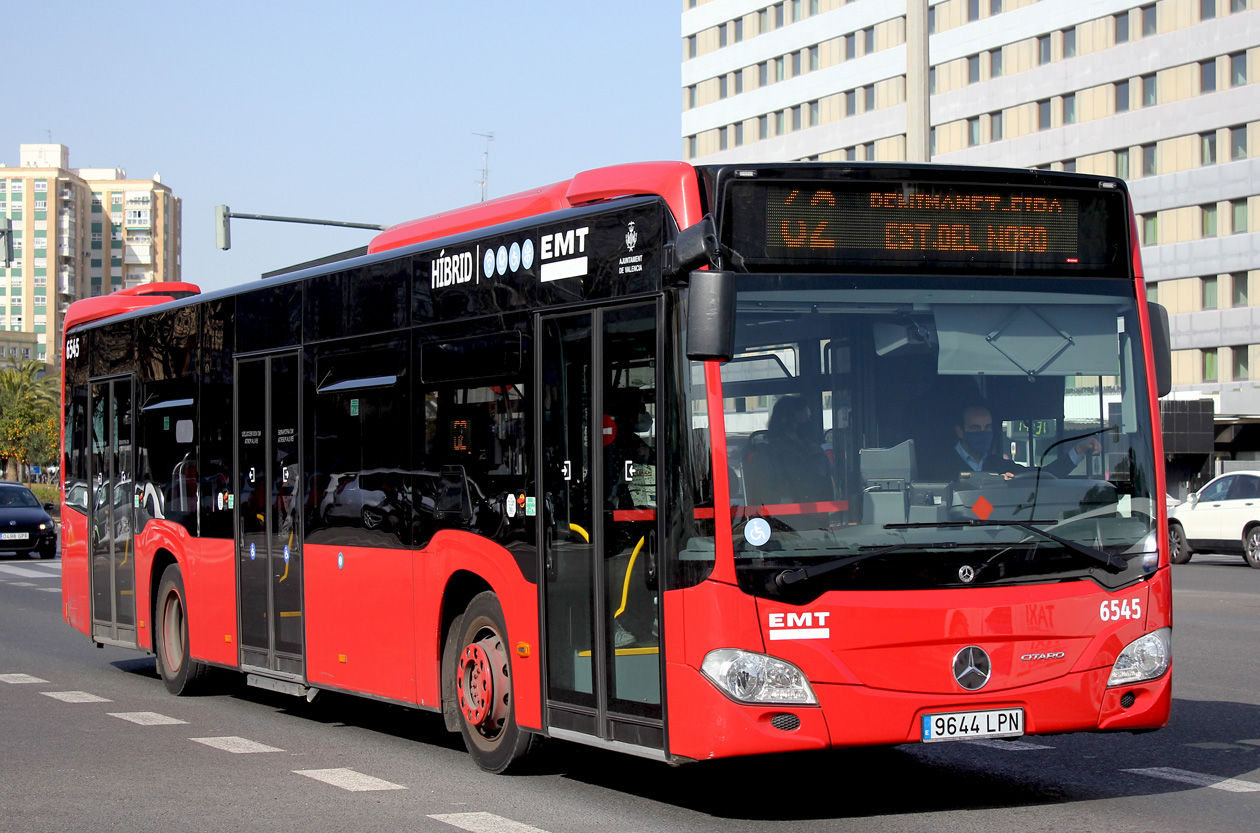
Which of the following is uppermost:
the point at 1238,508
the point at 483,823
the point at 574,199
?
the point at 574,199

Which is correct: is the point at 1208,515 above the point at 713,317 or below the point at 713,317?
below

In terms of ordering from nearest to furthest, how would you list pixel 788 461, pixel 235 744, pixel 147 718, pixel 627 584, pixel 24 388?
pixel 788 461
pixel 627 584
pixel 235 744
pixel 147 718
pixel 24 388

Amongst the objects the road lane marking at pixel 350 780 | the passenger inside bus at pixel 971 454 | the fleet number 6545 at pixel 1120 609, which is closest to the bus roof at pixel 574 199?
the passenger inside bus at pixel 971 454

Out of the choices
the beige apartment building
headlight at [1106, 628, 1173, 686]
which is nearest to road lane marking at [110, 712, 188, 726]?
headlight at [1106, 628, 1173, 686]

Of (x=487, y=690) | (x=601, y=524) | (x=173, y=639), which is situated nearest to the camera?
(x=601, y=524)

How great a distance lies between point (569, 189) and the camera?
8672 millimetres

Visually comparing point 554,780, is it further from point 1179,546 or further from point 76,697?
point 1179,546

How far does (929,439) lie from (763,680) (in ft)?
4.22

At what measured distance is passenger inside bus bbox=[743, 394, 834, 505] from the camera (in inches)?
277

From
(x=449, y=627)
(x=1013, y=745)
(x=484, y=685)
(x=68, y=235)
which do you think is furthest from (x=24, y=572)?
(x=68, y=235)

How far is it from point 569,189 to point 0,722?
5.60 meters

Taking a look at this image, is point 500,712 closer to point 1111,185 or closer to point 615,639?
point 615,639

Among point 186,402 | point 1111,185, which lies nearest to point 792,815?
point 1111,185

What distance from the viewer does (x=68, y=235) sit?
571 feet
